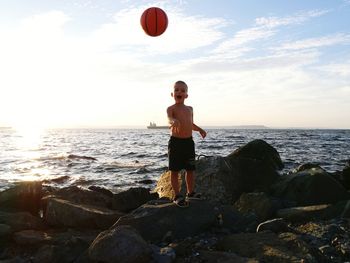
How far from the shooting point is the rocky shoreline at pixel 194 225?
499 centimetres

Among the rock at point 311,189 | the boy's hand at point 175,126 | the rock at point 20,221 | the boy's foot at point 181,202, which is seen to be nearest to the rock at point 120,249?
the boy's foot at point 181,202

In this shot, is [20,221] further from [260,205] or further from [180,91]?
[260,205]

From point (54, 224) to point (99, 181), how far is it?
9.68m

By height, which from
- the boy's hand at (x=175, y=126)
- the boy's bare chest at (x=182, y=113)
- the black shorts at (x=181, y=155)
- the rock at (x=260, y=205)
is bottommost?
the rock at (x=260, y=205)

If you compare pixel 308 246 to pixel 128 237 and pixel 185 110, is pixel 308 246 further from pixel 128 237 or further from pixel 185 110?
pixel 185 110

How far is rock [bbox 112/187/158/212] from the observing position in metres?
8.90

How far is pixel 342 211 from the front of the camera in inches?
270

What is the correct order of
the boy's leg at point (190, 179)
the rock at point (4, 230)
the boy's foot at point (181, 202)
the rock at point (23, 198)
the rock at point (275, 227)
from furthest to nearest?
the rock at point (23, 198) < the boy's leg at point (190, 179) < the rock at point (4, 230) < the boy's foot at point (181, 202) < the rock at point (275, 227)

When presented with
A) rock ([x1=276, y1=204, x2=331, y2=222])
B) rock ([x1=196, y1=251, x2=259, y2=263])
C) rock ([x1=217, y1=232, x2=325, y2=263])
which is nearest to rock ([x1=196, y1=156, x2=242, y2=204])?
rock ([x1=276, y1=204, x2=331, y2=222])

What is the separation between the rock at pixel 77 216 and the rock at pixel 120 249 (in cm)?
199

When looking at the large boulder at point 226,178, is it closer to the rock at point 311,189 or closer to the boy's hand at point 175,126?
the rock at point 311,189

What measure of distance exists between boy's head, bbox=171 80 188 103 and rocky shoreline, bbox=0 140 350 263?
1.86 m

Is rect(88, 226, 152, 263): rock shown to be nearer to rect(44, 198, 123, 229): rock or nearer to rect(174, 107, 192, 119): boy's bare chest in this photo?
rect(44, 198, 123, 229): rock

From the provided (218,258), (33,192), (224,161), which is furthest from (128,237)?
(224,161)
